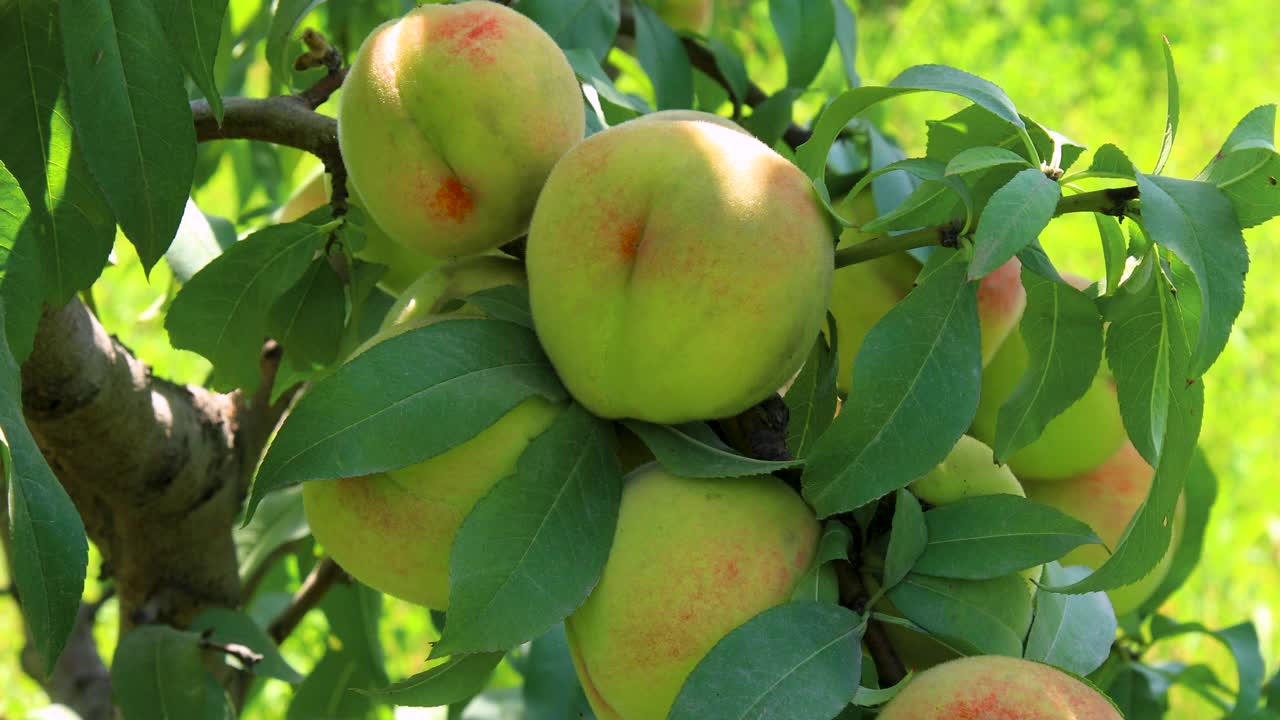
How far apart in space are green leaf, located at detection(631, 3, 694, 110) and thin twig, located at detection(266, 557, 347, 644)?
412 millimetres

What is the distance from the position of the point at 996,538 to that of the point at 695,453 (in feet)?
0.41

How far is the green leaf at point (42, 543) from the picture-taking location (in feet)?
1.49

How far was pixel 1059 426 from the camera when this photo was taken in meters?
0.74

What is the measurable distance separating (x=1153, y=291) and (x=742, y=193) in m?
0.17

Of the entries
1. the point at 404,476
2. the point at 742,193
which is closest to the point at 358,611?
the point at 404,476

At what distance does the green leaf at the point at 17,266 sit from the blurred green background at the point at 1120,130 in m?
0.73

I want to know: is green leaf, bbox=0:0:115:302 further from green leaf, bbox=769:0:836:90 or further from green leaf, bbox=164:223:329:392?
green leaf, bbox=769:0:836:90

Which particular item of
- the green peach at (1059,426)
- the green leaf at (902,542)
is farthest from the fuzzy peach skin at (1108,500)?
the green leaf at (902,542)

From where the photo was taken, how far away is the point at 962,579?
1.80ft

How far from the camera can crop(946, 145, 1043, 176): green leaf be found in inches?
20.1

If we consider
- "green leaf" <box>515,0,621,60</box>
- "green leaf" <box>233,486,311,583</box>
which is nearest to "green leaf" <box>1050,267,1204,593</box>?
"green leaf" <box>515,0,621,60</box>

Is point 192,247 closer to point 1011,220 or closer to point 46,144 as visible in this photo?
point 46,144

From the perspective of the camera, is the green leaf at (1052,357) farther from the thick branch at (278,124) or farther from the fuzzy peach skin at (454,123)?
the thick branch at (278,124)

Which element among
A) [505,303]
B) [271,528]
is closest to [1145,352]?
[505,303]
